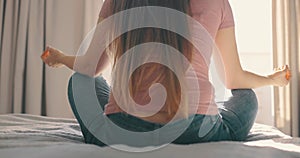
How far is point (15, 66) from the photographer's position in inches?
102

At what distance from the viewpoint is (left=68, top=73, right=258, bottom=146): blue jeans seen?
1.00 m

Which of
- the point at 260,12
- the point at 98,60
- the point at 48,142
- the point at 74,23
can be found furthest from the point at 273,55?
the point at 48,142

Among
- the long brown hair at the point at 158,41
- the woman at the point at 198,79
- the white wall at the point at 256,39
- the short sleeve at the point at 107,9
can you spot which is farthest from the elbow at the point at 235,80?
the white wall at the point at 256,39

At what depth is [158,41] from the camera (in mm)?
1001

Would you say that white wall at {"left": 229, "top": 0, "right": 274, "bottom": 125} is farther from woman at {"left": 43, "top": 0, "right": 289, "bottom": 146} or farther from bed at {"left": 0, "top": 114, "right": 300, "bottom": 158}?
bed at {"left": 0, "top": 114, "right": 300, "bottom": 158}

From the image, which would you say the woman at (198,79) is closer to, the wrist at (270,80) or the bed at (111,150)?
the wrist at (270,80)

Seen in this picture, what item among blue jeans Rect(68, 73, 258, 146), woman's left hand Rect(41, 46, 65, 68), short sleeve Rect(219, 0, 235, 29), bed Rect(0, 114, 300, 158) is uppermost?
short sleeve Rect(219, 0, 235, 29)

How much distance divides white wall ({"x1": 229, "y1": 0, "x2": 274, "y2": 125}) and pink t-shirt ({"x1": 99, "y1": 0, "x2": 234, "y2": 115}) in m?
1.54

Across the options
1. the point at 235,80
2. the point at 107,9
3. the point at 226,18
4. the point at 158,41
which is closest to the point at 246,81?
the point at 235,80

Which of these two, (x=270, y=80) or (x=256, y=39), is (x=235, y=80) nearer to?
(x=270, y=80)

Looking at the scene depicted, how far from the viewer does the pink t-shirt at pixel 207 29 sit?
105cm

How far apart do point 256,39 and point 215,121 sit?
1720 mm

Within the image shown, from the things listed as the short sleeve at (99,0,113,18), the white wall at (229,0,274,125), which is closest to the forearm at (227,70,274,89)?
the short sleeve at (99,0,113,18)

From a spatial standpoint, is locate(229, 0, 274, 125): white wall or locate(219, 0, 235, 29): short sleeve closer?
locate(219, 0, 235, 29): short sleeve
